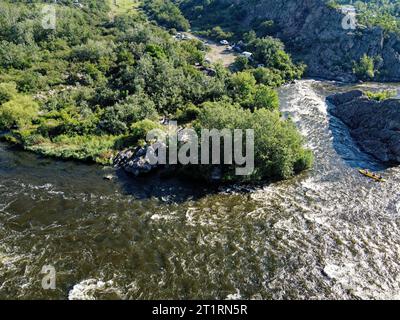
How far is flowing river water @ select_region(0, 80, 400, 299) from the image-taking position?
31.7 meters

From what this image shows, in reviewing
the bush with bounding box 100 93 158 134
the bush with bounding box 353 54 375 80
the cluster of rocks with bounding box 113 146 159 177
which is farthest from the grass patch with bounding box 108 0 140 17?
the cluster of rocks with bounding box 113 146 159 177

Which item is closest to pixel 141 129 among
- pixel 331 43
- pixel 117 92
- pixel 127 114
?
pixel 127 114

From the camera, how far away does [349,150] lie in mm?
58688

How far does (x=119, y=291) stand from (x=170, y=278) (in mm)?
4713

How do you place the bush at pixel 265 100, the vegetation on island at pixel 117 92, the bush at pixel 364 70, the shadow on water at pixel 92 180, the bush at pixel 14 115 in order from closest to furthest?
the shadow on water at pixel 92 180 < the vegetation on island at pixel 117 92 < the bush at pixel 14 115 < the bush at pixel 265 100 < the bush at pixel 364 70

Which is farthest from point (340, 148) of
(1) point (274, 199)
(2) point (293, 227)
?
(2) point (293, 227)

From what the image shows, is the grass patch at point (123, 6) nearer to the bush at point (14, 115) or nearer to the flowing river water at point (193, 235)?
the bush at point (14, 115)

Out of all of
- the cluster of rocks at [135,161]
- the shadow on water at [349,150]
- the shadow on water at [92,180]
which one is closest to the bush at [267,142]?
the shadow on water at [92,180]

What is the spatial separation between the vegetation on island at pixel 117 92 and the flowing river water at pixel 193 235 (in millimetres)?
5470

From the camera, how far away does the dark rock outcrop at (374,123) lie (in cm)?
5664

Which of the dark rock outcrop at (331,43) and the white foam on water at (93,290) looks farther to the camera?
the dark rock outcrop at (331,43)

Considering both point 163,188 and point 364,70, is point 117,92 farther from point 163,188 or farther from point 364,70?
point 364,70

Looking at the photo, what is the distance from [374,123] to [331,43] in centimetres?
5547
